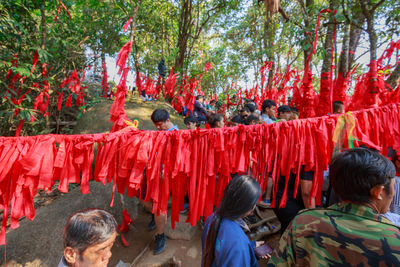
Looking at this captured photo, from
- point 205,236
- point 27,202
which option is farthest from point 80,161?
point 205,236

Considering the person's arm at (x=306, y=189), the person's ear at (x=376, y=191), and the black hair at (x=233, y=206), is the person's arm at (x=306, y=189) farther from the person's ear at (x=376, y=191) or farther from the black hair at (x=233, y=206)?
the person's ear at (x=376, y=191)

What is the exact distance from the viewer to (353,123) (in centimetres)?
189

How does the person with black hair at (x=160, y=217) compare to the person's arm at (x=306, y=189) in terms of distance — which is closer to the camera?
the person's arm at (x=306, y=189)

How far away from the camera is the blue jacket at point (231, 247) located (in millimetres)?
1192

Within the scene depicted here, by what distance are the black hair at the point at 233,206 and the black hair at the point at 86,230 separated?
58cm

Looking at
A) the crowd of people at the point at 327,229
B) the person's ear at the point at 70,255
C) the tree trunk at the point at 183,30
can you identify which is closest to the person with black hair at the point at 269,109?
the crowd of people at the point at 327,229

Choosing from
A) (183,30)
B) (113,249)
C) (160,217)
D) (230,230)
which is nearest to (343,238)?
(230,230)

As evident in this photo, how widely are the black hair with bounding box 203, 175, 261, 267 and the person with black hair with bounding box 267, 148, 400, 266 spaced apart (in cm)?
38

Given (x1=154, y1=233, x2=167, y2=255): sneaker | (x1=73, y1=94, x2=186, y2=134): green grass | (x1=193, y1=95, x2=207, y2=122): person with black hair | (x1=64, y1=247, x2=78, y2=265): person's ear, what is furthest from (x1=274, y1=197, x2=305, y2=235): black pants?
(x1=193, y1=95, x2=207, y2=122): person with black hair

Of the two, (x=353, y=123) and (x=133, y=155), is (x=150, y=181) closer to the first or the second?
(x=133, y=155)

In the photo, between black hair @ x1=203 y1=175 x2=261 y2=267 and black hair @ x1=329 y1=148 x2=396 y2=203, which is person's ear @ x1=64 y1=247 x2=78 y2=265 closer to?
black hair @ x1=203 y1=175 x2=261 y2=267

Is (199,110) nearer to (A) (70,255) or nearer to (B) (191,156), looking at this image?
(B) (191,156)

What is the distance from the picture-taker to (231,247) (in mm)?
1205

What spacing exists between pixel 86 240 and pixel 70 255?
0.34 ft
